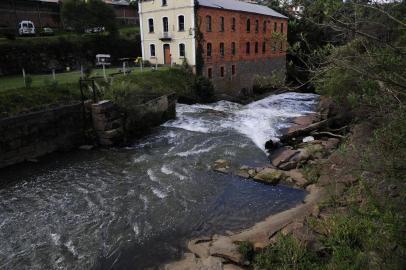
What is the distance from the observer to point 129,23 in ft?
180

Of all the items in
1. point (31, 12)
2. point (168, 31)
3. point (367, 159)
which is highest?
point (31, 12)

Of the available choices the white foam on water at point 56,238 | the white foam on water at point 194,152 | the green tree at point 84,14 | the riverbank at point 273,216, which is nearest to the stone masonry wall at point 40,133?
the white foam on water at point 194,152

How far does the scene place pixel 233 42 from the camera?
1436 inches

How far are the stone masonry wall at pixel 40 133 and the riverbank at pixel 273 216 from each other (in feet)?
27.3

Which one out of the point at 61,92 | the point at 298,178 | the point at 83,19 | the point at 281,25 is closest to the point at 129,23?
the point at 83,19

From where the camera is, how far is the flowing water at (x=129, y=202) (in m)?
9.48

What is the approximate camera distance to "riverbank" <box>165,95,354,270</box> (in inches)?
334

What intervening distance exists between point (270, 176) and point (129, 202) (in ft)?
18.1

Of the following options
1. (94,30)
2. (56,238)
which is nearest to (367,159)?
(56,238)

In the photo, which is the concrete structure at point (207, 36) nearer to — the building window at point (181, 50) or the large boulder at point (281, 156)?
the building window at point (181, 50)

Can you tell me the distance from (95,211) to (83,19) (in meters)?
31.2

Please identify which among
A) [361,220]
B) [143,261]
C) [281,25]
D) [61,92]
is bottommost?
[143,261]

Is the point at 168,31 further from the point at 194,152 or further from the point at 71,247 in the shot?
the point at 71,247

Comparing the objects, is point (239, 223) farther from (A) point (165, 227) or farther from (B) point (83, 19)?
(B) point (83, 19)
